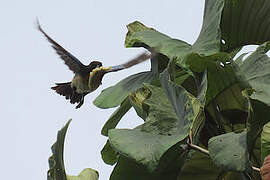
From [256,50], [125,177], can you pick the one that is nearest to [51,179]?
[125,177]

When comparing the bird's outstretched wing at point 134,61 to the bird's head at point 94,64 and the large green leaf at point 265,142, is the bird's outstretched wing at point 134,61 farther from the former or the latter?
the large green leaf at point 265,142

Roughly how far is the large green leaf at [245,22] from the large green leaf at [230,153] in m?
0.22

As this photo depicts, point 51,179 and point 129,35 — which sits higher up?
point 129,35

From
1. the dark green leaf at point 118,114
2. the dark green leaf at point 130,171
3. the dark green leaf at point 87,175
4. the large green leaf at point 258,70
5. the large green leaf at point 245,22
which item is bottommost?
the dark green leaf at point 87,175

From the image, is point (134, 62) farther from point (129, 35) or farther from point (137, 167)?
point (137, 167)

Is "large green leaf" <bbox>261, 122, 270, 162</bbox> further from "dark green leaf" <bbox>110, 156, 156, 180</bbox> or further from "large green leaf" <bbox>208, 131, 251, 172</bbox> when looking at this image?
"dark green leaf" <bbox>110, 156, 156, 180</bbox>

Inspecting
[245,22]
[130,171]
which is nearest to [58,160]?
[130,171]

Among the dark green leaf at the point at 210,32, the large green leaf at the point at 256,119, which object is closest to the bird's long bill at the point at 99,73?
the dark green leaf at the point at 210,32

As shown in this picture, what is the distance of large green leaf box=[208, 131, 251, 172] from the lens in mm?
675

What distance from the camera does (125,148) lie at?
71 cm

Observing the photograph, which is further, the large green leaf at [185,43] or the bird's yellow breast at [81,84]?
the bird's yellow breast at [81,84]

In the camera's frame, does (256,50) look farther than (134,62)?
No

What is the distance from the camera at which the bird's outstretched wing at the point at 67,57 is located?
105 centimetres

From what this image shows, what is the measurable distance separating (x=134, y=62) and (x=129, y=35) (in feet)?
0.15
